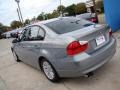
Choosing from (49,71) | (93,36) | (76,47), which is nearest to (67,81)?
(49,71)

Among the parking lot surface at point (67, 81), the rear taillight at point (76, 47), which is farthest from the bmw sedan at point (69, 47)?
the parking lot surface at point (67, 81)

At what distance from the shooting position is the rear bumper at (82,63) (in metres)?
4.20

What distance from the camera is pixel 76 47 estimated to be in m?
4.23

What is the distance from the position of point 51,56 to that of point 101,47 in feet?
3.75

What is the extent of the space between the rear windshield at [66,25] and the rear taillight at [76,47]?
738 millimetres

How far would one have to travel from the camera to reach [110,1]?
33.7ft

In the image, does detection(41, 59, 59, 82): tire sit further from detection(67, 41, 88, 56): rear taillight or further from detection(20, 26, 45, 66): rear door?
detection(67, 41, 88, 56): rear taillight

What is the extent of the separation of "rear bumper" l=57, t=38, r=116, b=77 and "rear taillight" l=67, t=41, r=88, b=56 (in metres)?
0.10

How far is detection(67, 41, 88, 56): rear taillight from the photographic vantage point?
13.9 feet

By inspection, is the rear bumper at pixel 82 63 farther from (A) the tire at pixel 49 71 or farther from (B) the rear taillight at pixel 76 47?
(A) the tire at pixel 49 71

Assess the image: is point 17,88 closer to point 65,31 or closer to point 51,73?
point 51,73

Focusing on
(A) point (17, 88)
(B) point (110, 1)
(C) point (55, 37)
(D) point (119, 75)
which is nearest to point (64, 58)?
(C) point (55, 37)

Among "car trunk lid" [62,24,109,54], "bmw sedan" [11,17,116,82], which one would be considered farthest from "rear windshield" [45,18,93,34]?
"car trunk lid" [62,24,109,54]

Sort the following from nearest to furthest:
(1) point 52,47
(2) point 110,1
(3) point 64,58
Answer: (3) point 64,58 → (1) point 52,47 → (2) point 110,1
